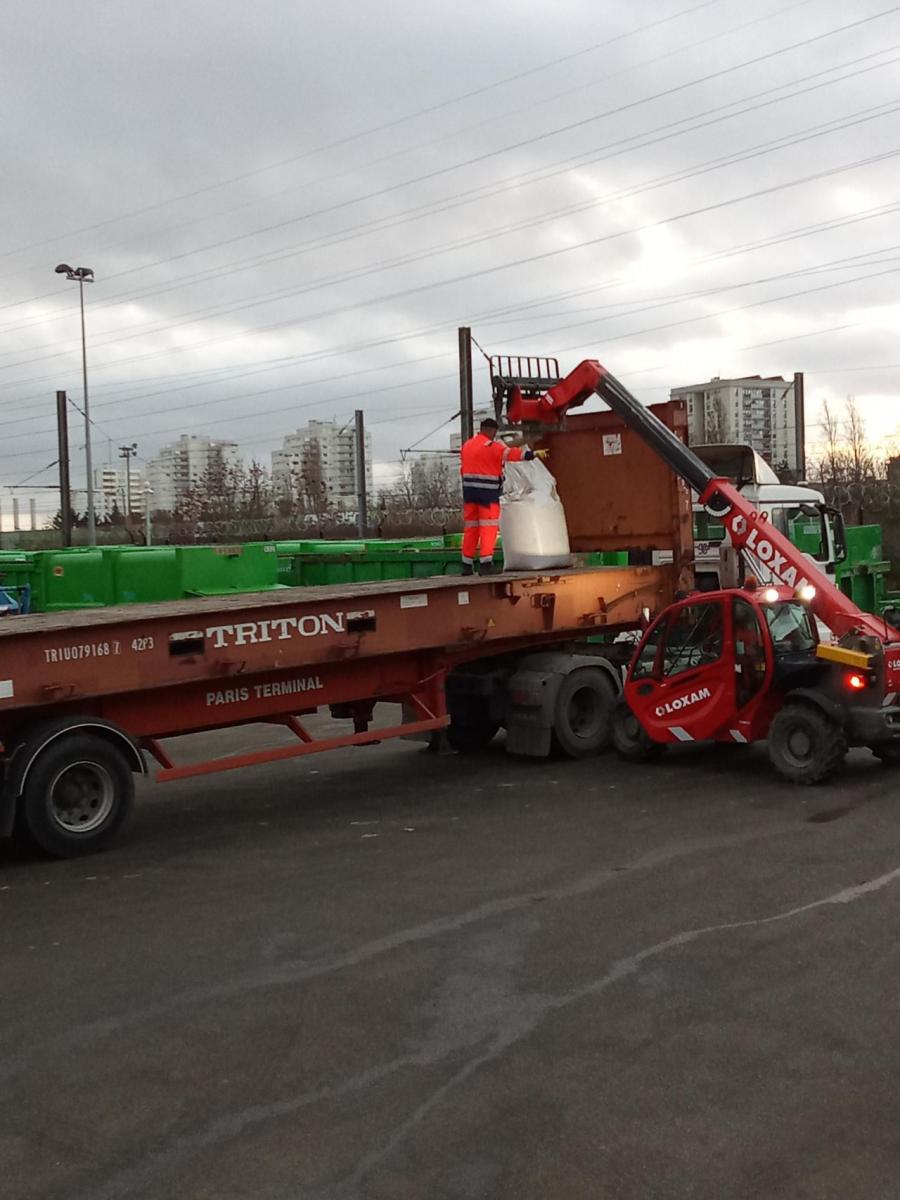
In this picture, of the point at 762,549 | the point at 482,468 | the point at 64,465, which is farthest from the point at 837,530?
the point at 64,465

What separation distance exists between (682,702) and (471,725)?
8.25 feet

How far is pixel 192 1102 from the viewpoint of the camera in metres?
4.69

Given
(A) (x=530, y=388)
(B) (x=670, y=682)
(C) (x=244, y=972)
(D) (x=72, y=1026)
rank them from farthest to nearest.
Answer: (A) (x=530, y=388) < (B) (x=670, y=682) < (C) (x=244, y=972) < (D) (x=72, y=1026)

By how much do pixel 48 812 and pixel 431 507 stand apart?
44.9 m

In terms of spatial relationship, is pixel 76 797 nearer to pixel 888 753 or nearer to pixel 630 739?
pixel 630 739

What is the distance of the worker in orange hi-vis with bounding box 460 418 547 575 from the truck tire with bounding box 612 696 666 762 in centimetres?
201

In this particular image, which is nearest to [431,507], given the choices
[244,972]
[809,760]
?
[809,760]

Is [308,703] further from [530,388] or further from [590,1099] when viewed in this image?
[590,1099]

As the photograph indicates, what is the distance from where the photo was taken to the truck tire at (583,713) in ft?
38.2

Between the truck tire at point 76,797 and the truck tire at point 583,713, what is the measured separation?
435 centimetres

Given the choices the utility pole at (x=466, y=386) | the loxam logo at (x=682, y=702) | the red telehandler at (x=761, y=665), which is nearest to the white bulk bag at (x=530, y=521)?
the red telehandler at (x=761, y=665)

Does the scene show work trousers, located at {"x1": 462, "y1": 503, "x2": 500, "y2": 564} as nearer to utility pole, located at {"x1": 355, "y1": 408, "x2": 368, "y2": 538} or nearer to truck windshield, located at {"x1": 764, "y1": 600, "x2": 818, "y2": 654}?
truck windshield, located at {"x1": 764, "y1": 600, "x2": 818, "y2": 654}

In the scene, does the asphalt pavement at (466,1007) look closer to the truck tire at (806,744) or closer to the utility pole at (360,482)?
the truck tire at (806,744)

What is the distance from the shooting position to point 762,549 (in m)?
11.3
